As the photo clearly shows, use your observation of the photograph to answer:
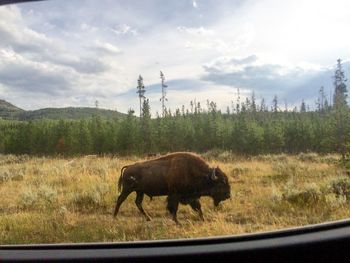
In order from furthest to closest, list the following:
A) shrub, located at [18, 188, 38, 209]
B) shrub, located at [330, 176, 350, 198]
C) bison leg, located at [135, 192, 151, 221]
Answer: shrub, located at [18, 188, 38, 209], bison leg, located at [135, 192, 151, 221], shrub, located at [330, 176, 350, 198]

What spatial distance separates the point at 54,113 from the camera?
2.31m

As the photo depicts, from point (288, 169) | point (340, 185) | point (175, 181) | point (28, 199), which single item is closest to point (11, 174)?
point (28, 199)

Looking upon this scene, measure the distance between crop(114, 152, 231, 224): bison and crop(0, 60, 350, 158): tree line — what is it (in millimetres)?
78

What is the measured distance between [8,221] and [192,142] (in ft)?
3.78

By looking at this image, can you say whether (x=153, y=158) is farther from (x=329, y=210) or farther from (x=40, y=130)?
(x=329, y=210)

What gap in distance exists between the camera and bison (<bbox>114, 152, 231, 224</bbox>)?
79.0 inches

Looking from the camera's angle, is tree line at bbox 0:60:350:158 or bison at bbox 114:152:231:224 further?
bison at bbox 114:152:231:224

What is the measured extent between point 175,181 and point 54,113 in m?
0.82

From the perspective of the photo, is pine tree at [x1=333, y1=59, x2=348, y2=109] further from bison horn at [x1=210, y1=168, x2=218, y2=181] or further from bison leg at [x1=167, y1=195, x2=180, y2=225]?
bison leg at [x1=167, y1=195, x2=180, y2=225]

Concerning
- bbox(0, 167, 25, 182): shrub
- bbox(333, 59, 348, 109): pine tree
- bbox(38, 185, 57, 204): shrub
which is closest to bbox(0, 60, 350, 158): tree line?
bbox(333, 59, 348, 109): pine tree

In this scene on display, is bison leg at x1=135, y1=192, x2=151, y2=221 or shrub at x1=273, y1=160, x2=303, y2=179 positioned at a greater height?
shrub at x1=273, y1=160, x2=303, y2=179

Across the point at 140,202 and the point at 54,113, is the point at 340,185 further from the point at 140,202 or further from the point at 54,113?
the point at 54,113

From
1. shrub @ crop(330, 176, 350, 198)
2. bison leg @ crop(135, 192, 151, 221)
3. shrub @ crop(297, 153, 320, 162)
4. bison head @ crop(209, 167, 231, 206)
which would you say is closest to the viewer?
shrub @ crop(330, 176, 350, 198)

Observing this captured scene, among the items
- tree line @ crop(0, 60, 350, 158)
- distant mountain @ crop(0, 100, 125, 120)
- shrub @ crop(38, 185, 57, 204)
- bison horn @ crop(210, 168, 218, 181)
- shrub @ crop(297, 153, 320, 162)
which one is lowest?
shrub @ crop(38, 185, 57, 204)
